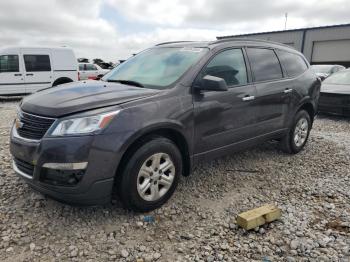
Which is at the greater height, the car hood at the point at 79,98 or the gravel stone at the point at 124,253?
the car hood at the point at 79,98

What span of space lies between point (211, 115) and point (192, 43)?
3.64 feet

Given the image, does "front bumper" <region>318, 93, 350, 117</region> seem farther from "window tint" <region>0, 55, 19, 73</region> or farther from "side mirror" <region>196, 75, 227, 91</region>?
"window tint" <region>0, 55, 19, 73</region>

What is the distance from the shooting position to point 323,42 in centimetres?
2945

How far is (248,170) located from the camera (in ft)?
15.6

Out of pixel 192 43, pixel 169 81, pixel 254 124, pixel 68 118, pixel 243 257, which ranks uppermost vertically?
pixel 192 43

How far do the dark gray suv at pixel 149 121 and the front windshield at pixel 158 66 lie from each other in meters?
0.02

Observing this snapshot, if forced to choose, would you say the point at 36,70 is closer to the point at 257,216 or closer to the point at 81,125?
the point at 81,125

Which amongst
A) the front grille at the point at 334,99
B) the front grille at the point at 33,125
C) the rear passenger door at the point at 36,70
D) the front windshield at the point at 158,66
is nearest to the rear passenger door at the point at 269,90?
the front windshield at the point at 158,66

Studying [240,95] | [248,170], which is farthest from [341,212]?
[240,95]

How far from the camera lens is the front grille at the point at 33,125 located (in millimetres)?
2967

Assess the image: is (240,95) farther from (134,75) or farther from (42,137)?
(42,137)

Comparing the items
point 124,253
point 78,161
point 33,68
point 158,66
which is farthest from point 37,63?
point 124,253

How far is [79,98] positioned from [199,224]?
67.0 inches

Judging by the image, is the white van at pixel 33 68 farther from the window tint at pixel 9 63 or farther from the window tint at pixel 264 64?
the window tint at pixel 264 64
